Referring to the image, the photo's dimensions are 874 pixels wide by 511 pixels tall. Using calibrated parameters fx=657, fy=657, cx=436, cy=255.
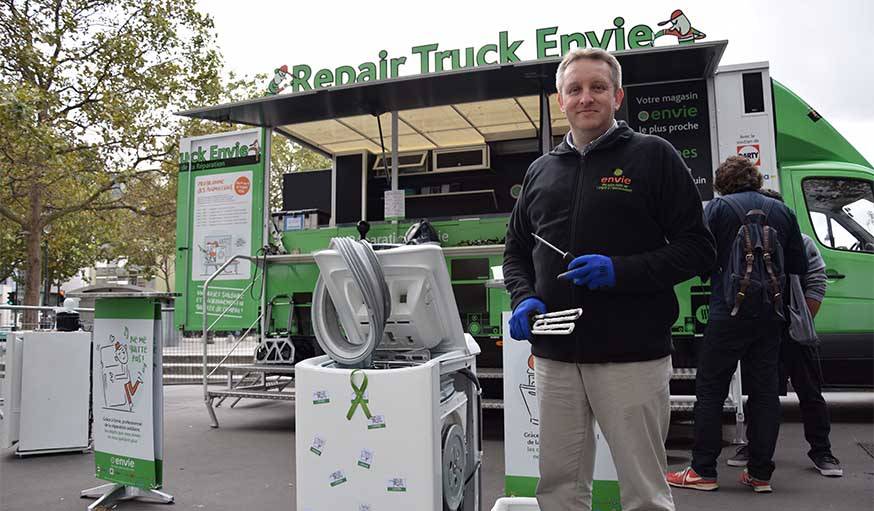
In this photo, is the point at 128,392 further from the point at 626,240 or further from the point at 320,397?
the point at 626,240

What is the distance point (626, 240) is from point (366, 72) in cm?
517

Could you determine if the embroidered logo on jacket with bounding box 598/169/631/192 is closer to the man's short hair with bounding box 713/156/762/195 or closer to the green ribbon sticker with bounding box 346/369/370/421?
the green ribbon sticker with bounding box 346/369/370/421

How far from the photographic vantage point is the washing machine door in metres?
2.69

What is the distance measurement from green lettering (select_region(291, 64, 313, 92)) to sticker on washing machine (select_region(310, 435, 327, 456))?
508 cm

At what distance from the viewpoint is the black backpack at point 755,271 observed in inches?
154

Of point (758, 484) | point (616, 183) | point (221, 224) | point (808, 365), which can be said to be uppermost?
point (221, 224)

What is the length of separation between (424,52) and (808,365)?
4593 mm

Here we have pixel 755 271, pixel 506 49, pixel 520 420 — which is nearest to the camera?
pixel 520 420

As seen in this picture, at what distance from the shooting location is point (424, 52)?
6.88 metres

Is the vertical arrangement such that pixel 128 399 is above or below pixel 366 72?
below

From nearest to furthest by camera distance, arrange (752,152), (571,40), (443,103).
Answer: (752,152)
(571,40)
(443,103)

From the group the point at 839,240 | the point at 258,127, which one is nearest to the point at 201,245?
the point at 258,127

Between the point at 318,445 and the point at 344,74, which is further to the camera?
the point at 344,74

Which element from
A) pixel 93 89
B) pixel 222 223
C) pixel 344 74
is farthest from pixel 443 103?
pixel 93 89
